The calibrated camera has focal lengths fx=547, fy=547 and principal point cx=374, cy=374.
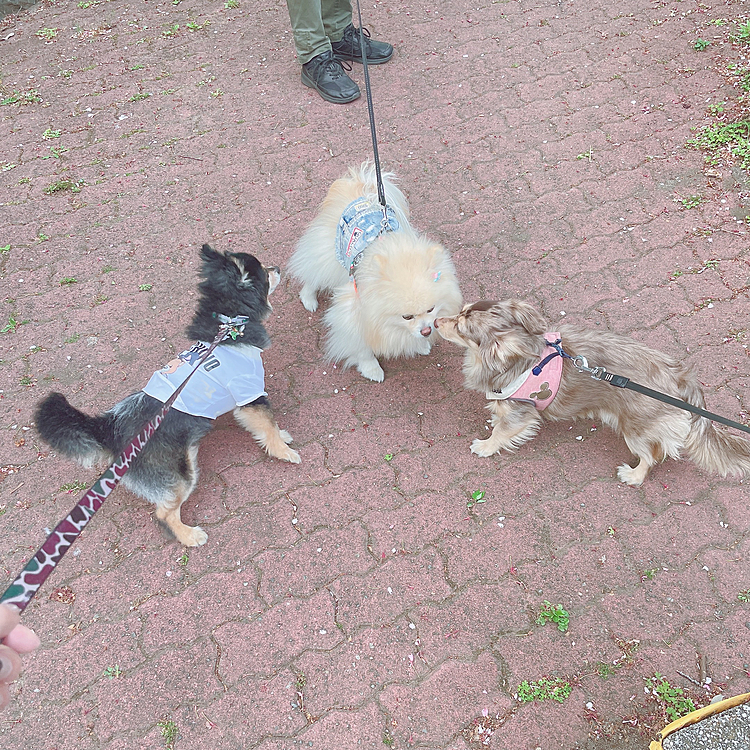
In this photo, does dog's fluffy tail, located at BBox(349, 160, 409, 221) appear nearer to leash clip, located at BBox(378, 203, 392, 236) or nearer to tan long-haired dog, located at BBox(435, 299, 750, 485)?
leash clip, located at BBox(378, 203, 392, 236)

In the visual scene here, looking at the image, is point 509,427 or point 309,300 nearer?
point 509,427

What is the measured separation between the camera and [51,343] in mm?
4008

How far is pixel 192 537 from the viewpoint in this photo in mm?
3018

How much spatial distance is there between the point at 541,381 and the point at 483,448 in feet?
1.90

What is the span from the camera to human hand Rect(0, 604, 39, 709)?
49.1 inches

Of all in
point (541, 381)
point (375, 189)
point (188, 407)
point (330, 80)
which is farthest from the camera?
point (330, 80)

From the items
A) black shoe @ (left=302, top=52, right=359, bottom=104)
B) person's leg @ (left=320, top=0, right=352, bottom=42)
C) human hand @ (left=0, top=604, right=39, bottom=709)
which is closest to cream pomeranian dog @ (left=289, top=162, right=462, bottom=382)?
black shoe @ (left=302, top=52, right=359, bottom=104)

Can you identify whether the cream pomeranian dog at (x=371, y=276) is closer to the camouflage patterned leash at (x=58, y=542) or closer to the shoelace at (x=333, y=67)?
the camouflage patterned leash at (x=58, y=542)

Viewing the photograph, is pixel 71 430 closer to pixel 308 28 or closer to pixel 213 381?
pixel 213 381

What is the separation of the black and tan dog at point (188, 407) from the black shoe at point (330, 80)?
3416mm

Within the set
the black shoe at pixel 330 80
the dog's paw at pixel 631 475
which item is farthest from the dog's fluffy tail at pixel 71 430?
the black shoe at pixel 330 80

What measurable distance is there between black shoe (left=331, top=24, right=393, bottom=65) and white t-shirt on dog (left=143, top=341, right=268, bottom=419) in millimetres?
4581

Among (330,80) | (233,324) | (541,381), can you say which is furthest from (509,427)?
(330,80)

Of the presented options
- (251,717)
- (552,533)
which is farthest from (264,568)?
(552,533)
